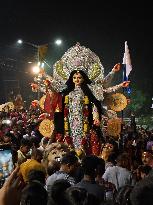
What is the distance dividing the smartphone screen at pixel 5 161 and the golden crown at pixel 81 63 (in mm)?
6534

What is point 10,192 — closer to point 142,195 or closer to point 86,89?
point 142,195

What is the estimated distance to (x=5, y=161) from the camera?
6.14m

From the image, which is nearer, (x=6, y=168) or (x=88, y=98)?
(x=6, y=168)

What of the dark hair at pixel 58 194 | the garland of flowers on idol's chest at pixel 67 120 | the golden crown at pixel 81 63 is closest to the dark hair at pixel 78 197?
the dark hair at pixel 58 194

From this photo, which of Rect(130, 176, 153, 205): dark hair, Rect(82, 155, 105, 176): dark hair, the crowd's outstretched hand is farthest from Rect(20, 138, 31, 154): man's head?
the crowd's outstretched hand

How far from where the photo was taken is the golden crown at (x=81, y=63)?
41.2 ft

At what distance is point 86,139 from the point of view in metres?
11.8

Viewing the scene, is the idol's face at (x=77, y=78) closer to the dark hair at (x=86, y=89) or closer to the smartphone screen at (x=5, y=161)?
the dark hair at (x=86, y=89)

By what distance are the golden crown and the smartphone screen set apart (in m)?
6.53

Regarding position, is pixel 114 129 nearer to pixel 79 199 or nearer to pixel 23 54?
pixel 79 199

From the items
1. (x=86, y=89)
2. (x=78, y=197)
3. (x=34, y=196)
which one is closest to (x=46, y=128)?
(x=86, y=89)

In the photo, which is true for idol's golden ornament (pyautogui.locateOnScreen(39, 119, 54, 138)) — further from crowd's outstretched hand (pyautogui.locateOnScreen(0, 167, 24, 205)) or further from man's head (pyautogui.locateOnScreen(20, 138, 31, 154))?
crowd's outstretched hand (pyautogui.locateOnScreen(0, 167, 24, 205))

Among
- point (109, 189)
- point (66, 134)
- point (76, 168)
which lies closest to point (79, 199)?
point (109, 189)

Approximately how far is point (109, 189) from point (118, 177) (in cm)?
81
